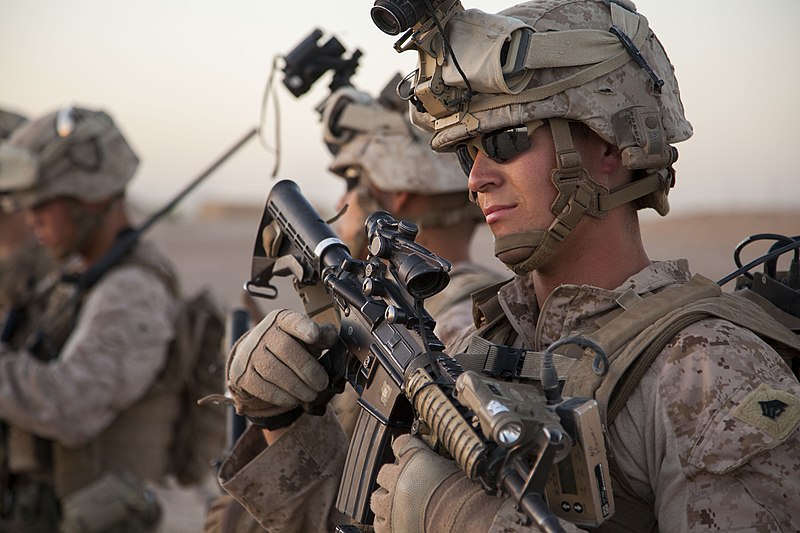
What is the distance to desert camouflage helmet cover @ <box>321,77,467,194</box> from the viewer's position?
4809 mm

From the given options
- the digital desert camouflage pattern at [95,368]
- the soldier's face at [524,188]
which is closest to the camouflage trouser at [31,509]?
the digital desert camouflage pattern at [95,368]

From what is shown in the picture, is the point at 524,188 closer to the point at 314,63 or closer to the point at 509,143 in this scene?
the point at 509,143

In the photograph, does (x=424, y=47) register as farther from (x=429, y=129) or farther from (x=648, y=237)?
(x=648, y=237)

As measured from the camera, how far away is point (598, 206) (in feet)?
9.56

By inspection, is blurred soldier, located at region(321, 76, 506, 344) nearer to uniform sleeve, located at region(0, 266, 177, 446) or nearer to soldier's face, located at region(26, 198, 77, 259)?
uniform sleeve, located at region(0, 266, 177, 446)

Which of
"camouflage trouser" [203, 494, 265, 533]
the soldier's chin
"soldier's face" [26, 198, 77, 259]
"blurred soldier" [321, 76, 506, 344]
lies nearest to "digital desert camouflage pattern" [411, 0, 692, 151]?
the soldier's chin

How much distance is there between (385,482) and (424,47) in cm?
121

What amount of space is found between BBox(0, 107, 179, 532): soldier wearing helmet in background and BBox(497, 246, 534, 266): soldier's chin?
4063 millimetres

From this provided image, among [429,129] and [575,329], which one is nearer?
[575,329]

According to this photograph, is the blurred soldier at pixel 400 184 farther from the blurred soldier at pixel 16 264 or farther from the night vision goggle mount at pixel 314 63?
the blurred soldier at pixel 16 264

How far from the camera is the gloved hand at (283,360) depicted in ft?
10.1

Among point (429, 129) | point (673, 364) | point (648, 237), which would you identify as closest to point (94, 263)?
point (429, 129)

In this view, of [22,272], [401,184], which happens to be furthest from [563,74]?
[22,272]

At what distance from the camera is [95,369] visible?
6363 mm
